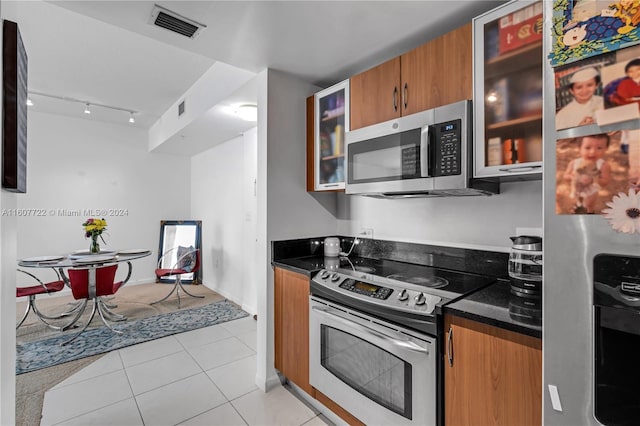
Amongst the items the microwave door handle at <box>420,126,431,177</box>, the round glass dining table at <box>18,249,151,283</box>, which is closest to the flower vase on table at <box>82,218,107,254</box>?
the round glass dining table at <box>18,249,151,283</box>

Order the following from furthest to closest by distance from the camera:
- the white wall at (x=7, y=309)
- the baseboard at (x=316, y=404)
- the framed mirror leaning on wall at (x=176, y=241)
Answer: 1. the framed mirror leaning on wall at (x=176, y=241)
2. the baseboard at (x=316, y=404)
3. the white wall at (x=7, y=309)

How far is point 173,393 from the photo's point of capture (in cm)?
232

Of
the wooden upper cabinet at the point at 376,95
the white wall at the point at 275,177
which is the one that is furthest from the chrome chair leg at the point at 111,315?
the wooden upper cabinet at the point at 376,95

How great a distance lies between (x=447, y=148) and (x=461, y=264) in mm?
801

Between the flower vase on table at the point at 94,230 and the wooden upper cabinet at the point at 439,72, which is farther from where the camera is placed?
the flower vase on table at the point at 94,230

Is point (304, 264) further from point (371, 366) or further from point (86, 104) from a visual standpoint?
point (86, 104)

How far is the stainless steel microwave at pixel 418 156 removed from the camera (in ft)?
5.16

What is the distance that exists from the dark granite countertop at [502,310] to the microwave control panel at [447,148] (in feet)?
2.04

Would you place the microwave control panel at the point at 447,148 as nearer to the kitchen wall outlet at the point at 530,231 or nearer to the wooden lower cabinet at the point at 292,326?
the kitchen wall outlet at the point at 530,231

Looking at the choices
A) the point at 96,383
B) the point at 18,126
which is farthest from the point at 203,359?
the point at 18,126

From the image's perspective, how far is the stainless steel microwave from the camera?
A: 5.16ft

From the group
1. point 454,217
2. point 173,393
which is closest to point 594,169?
point 454,217

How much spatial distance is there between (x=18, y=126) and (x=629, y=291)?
215cm

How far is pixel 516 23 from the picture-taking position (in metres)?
1.41
